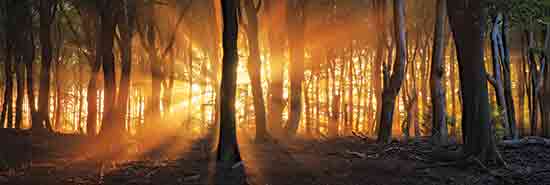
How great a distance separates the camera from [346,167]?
13.4 metres

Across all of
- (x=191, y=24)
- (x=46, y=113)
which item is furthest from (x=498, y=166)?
(x=191, y=24)

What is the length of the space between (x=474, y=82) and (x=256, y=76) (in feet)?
25.1

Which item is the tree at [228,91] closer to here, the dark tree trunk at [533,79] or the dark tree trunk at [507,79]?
the dark tree trunk at [507,79]

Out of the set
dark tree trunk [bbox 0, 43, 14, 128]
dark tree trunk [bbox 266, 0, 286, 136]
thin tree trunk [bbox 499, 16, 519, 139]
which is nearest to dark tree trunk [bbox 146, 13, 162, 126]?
dark tree trunk [bbox 266, 0, 286, 136]

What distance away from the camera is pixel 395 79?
58.3 ft

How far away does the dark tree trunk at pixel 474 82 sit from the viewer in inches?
530

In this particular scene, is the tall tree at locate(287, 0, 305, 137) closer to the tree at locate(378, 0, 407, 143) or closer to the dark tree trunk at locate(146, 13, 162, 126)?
the tree at locate(378, 0, 407, 143)

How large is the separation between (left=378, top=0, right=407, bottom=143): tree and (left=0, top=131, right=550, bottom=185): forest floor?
2.87ft

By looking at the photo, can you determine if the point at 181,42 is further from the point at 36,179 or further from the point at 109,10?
the point at 36,179

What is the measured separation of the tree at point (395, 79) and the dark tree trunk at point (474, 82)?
3.97 metres

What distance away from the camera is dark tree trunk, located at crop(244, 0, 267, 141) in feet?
60.5

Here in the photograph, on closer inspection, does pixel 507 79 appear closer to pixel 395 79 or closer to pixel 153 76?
pixel 395 79

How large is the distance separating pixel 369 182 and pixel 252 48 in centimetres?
821

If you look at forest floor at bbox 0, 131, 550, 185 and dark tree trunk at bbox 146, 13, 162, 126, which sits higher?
dark tree trunk at bbox 146, 13, 162, 126
